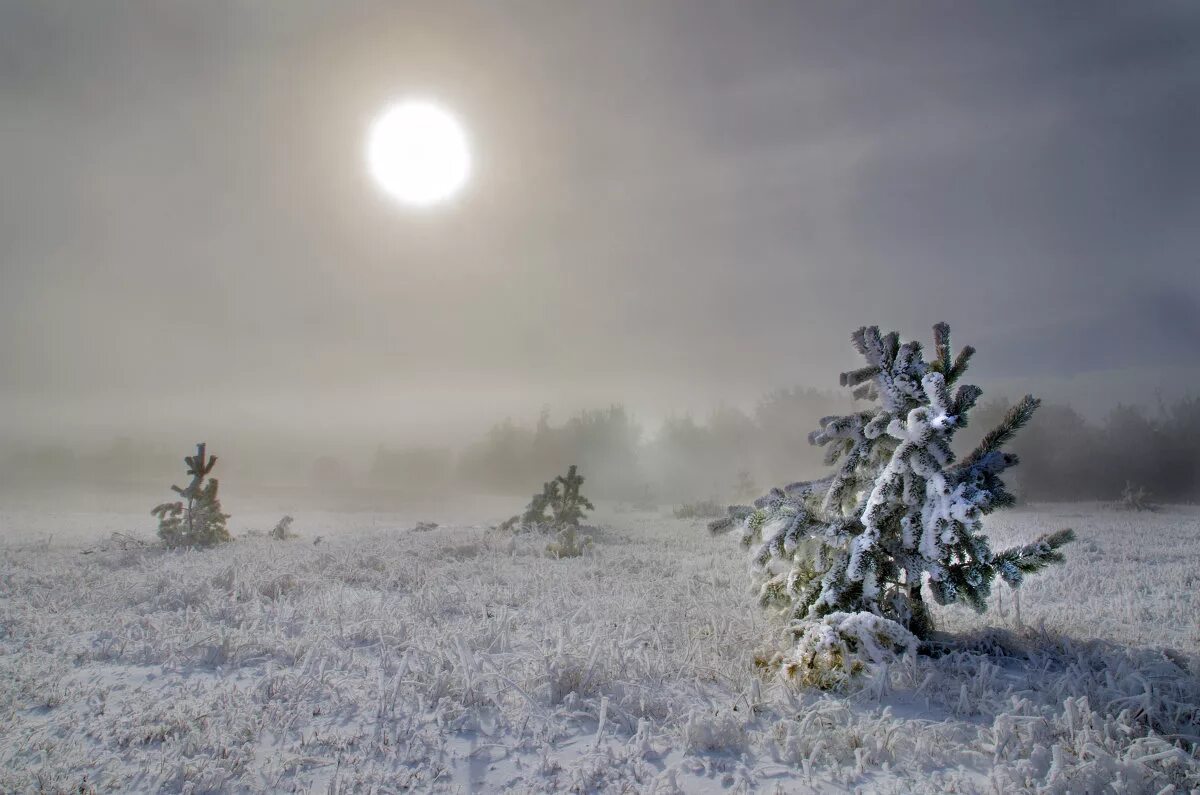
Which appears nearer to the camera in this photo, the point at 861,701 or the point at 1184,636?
the point at 861,701

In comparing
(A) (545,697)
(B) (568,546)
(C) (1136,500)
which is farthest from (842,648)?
(C) (1136,500)

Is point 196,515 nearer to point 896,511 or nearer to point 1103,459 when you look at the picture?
point 896,511

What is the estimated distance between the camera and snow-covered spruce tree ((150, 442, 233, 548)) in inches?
645

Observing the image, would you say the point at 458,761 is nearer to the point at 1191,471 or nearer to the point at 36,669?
the point at 36,669

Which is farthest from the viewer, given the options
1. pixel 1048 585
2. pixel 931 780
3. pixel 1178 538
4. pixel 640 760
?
pixel 1178 538

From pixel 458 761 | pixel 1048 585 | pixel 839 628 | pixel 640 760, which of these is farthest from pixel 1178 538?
pixel 458 761

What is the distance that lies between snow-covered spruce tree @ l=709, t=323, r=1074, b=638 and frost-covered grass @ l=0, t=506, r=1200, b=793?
31.3 inches

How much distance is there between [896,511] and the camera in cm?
669

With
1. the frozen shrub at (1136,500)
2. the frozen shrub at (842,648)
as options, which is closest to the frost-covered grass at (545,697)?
the frozen shrub at (842,648)

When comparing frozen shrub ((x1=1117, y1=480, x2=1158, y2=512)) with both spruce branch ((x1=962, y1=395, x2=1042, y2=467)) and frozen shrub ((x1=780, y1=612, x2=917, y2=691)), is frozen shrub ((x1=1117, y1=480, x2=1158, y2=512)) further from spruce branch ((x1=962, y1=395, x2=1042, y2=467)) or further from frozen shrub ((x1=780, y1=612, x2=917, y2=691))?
frozen shrub ((x1=780, y1=612, x2=917, y2=691))

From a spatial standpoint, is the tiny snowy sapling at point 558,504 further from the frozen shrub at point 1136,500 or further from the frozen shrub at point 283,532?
the frozen shrub at point 1136,500

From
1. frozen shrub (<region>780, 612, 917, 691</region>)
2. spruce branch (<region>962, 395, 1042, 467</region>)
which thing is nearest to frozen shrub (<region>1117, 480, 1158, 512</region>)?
spruce branch (<region>962, 395, 1042, 467</region>)

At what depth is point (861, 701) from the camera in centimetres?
512

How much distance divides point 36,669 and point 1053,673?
10.6 m
